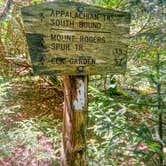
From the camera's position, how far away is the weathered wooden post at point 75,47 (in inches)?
73.4

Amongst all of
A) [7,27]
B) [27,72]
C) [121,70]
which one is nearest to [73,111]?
[121,70]

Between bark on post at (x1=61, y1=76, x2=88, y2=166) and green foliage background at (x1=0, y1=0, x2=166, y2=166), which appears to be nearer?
bark on post at (x1=61, y1=76, x2=88, y2=166)

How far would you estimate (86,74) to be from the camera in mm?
2053

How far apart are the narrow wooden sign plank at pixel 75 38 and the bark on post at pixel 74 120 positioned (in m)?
0.14

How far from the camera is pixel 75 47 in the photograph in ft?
6.40

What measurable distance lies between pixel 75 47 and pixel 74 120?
20.9 inches

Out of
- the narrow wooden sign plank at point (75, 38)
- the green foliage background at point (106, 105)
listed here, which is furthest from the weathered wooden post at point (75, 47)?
the green foliage background at point (106, 105)

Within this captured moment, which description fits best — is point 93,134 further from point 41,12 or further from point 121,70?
point 41,12

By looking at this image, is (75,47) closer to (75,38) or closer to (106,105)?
(75,38)

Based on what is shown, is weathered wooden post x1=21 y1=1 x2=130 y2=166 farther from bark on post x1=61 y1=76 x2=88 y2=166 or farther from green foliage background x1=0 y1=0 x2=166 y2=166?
green foliage background x1=0 y1=0 x2=166 y2=166

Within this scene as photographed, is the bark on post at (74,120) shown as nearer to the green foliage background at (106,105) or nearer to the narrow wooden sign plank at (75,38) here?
the narrow wooden sign plank at (75,38)

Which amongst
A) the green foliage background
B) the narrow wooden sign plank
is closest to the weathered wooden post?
the narrow wooden sign plank

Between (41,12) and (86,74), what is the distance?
50 centimetres

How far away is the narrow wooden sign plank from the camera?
→ 1859 millimetres
